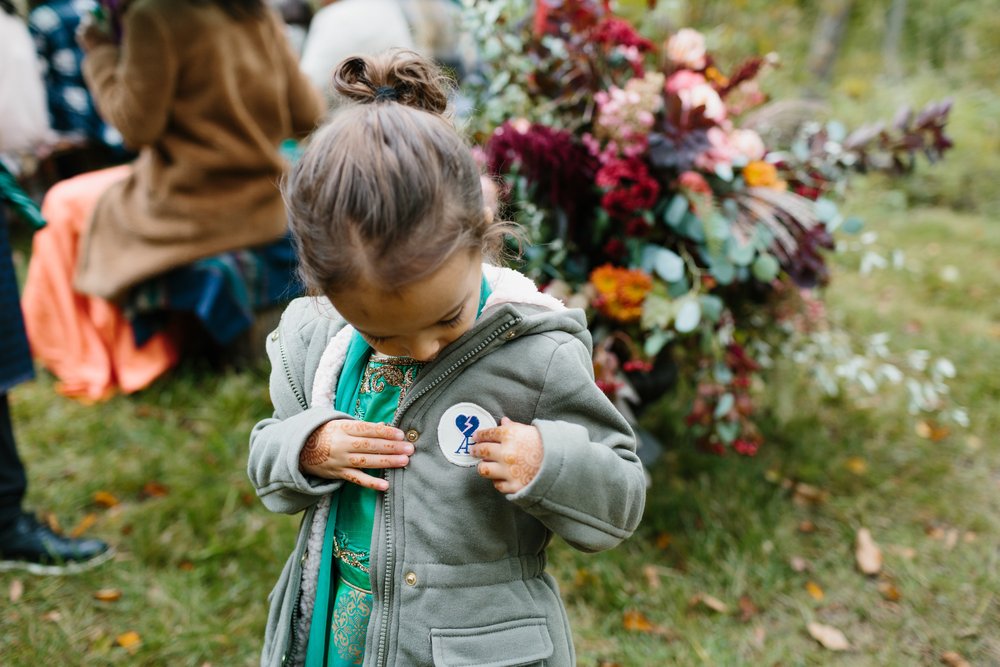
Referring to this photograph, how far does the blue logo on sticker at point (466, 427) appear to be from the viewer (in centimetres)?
121

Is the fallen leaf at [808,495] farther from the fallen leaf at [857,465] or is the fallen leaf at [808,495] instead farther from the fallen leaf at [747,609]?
the fallen leaf at [747,609]

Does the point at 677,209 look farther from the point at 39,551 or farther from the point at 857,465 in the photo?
the point at 39,551

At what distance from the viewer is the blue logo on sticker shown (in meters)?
1.21

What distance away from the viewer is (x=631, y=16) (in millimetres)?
3146

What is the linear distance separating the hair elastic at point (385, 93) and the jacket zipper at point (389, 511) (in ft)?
1.25

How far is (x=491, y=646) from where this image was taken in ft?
4.03

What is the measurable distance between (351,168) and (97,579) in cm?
198

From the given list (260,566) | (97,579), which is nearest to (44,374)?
(97,579)

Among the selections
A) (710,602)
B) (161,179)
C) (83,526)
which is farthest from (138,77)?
(710,602)

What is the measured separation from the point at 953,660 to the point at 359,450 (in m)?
1.95

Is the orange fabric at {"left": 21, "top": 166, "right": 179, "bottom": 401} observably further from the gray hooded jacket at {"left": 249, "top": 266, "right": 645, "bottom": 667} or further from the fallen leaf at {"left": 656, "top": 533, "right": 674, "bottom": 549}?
the gray hooded jacket at {"left": 249, "top": 266, "right": 645, "bottom": 667}

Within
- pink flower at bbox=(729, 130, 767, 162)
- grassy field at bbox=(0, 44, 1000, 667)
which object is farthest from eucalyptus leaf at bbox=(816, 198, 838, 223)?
grassy field at bbox=(0, 44, 1000, 667)

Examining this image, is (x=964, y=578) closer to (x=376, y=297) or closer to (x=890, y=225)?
(x=376, y=297)

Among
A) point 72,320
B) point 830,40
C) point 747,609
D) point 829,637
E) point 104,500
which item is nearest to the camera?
point 829,637
